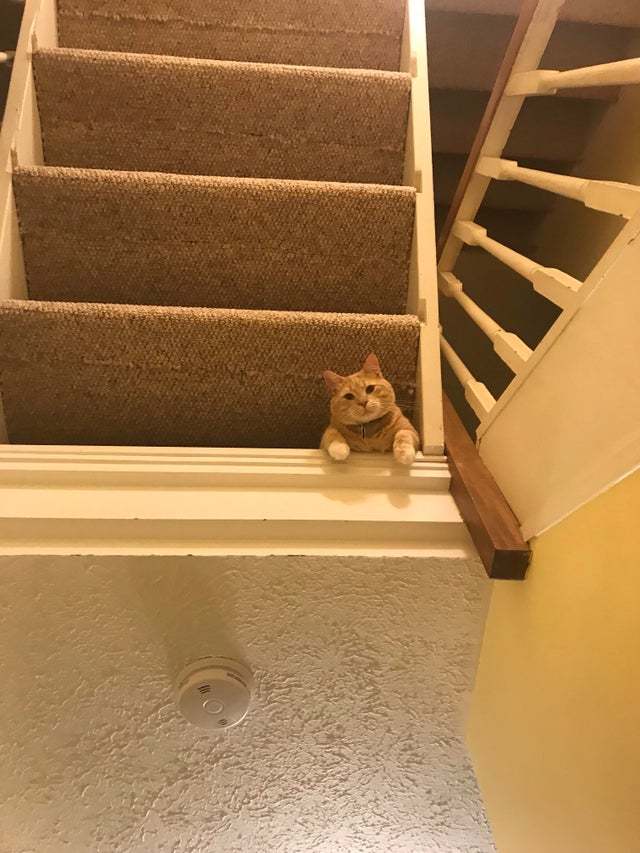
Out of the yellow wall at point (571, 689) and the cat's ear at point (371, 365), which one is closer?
the yellow wall at point (571, 689)

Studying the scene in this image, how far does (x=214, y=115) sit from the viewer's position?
144 centimetres

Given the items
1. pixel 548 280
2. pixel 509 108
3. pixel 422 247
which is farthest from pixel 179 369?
Answer: pixel 509 108

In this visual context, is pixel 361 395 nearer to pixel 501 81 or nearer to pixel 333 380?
pixel 333 380

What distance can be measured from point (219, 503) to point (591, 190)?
74cm

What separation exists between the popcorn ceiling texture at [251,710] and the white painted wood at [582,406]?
0.19 metres

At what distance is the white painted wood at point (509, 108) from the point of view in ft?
4.37

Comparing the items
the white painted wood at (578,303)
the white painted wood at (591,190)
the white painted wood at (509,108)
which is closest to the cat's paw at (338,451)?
the white painted wood at (578,303)

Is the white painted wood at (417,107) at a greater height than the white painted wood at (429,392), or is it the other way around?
the white painted wood at (417,107)

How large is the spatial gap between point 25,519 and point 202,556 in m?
0.28

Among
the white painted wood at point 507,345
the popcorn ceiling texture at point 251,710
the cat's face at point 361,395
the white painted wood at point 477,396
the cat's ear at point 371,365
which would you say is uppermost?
the white painted wood at point 507,345

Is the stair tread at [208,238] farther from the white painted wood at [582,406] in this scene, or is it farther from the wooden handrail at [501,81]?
the white painted wood at [582,406]

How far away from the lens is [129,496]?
104 cm

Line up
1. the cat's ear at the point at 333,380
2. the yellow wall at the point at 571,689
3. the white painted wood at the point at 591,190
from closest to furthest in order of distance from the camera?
the yellow wall at the point at 571,689 < the white painted wood at the point at 591,190 < the cat's ear at the point at 333,380

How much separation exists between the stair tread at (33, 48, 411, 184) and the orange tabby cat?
1.96ft
